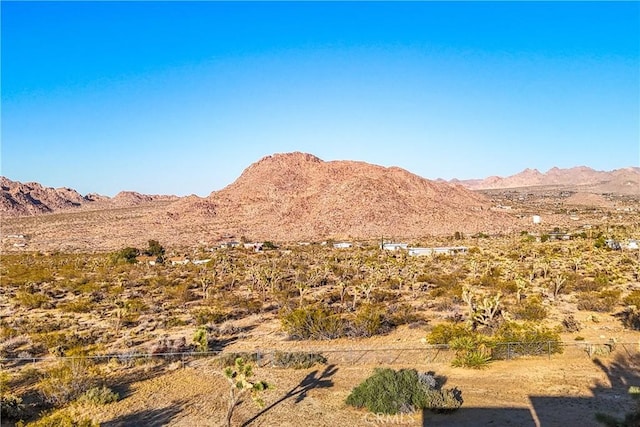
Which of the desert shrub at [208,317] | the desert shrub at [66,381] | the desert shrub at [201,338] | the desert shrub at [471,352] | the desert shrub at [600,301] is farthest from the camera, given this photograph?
the desert shrub at [600,301]

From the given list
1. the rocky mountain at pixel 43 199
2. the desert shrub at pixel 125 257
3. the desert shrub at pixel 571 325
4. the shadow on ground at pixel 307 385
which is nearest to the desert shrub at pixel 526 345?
the desert shrub at pixel 571 325

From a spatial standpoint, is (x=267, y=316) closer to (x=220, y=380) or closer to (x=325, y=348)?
(x=325, y=348)

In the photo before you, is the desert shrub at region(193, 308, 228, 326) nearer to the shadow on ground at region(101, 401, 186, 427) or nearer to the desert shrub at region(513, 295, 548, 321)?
the shadow on ground at region(101, 401, 186, 427)

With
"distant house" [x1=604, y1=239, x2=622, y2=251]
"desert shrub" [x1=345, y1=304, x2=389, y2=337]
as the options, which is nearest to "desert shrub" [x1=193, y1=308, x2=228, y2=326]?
"desert shrub" [x1=345, y1=304, x2=389, y2=337]

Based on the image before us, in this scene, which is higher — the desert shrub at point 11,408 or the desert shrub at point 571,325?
the desert shrub at point 11,408

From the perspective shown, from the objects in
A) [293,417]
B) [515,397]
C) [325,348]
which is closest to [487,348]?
[515,397]

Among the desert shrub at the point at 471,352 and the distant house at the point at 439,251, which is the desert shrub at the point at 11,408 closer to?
the desert shrub at the point at 471,352
